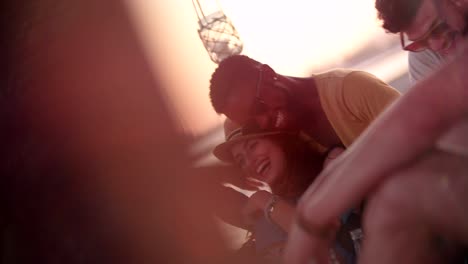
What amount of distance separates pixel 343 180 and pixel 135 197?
97cm

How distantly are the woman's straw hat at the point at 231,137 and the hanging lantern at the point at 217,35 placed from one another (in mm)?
325

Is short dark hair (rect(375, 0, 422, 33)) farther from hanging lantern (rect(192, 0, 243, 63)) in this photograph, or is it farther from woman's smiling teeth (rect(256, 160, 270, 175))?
hanging lantern (rect(192, 0, 243, 63))

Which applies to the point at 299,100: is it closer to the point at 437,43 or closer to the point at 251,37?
the point at 437,43

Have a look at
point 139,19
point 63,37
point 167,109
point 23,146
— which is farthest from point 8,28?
point 167,109

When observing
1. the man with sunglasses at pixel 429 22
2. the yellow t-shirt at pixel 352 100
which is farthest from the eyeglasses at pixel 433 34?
the yellow t-shirt at pixel 352 100

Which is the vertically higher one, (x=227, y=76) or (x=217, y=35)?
(x=217, y=35)

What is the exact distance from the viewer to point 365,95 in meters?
1.26

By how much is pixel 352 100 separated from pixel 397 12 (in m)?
0.25

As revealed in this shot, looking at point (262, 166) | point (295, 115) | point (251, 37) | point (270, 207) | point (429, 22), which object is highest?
point (251, 37)

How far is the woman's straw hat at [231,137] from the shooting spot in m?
1.32

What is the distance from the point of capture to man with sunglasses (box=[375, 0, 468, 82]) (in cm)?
113

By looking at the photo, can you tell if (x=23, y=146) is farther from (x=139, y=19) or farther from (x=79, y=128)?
(x=139, y=19)

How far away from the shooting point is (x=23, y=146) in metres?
1.35

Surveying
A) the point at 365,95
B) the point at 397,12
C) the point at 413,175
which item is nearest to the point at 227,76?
the point at 365,95
